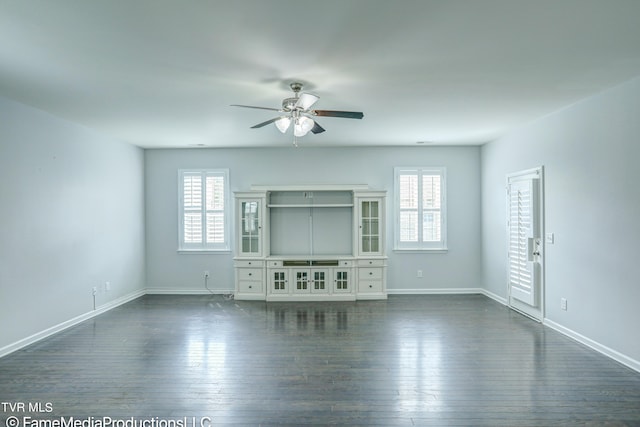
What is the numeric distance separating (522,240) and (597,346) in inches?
67.2

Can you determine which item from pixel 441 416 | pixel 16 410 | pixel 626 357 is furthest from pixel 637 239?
pixel 16 410

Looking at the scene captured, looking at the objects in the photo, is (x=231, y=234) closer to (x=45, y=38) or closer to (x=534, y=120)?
(x=45, y=38)

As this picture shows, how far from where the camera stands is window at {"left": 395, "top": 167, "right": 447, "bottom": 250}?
671cm

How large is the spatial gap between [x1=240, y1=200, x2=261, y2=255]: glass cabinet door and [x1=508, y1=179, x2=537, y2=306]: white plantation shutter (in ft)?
13.2

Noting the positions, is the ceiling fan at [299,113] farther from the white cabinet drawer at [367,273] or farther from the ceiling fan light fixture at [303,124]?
the white cabinet drawer at [367,273]

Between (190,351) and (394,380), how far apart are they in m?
2.13

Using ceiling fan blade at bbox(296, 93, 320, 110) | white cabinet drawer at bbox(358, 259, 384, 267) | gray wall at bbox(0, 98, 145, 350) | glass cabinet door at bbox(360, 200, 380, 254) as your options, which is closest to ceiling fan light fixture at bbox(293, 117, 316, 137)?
ceiling fan blade at bbox(296, 93, 320, 110)

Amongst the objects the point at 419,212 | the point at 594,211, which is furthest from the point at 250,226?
the point at 594,211

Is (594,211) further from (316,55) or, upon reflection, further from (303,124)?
(316,55)

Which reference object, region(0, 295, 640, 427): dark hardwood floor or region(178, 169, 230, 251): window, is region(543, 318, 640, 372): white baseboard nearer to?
region(0, 295, 640, 427): dark hardwood floor

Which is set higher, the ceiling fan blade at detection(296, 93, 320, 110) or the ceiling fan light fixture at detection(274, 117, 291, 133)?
the ceiling fan blade at detection(296, 93, 320, 110)

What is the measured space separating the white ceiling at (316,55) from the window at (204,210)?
218cm

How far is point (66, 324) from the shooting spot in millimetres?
4746

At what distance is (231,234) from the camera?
22.2ft
